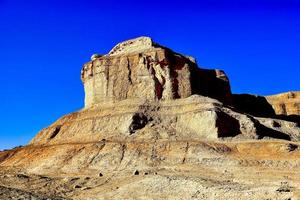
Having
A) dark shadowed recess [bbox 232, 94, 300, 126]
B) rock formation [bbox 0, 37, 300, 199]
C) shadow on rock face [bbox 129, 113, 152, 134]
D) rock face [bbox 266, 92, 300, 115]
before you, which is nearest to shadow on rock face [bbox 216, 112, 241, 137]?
rock formation [bbox 0, 37, 300, 199]

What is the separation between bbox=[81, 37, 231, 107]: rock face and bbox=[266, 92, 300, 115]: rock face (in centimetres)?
3270

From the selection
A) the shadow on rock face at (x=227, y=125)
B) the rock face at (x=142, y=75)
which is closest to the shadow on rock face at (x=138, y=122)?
the rock face at (x=142, y=75)

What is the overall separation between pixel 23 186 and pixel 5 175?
5.12 meters

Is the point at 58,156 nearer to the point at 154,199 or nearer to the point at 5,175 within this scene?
the point at 5,175

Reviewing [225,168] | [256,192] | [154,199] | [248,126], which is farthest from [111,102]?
[256,192]

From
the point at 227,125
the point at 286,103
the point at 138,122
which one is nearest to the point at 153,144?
the point at 138,122

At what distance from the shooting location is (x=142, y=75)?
61.1m

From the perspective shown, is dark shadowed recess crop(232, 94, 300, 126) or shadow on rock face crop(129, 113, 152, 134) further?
dark shadowed recess crop(232, 94, 300, 126)

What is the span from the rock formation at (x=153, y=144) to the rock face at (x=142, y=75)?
4.5 inches

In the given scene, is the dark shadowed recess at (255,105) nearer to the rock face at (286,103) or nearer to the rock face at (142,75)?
the rock face at (286,103)

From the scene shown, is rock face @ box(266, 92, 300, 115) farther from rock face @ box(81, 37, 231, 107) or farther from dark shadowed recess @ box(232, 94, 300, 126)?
rock face @ box(81, 37, 231, 107)

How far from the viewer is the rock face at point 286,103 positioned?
309ft

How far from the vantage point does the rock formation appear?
3762cm

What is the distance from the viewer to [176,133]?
5344 cm
